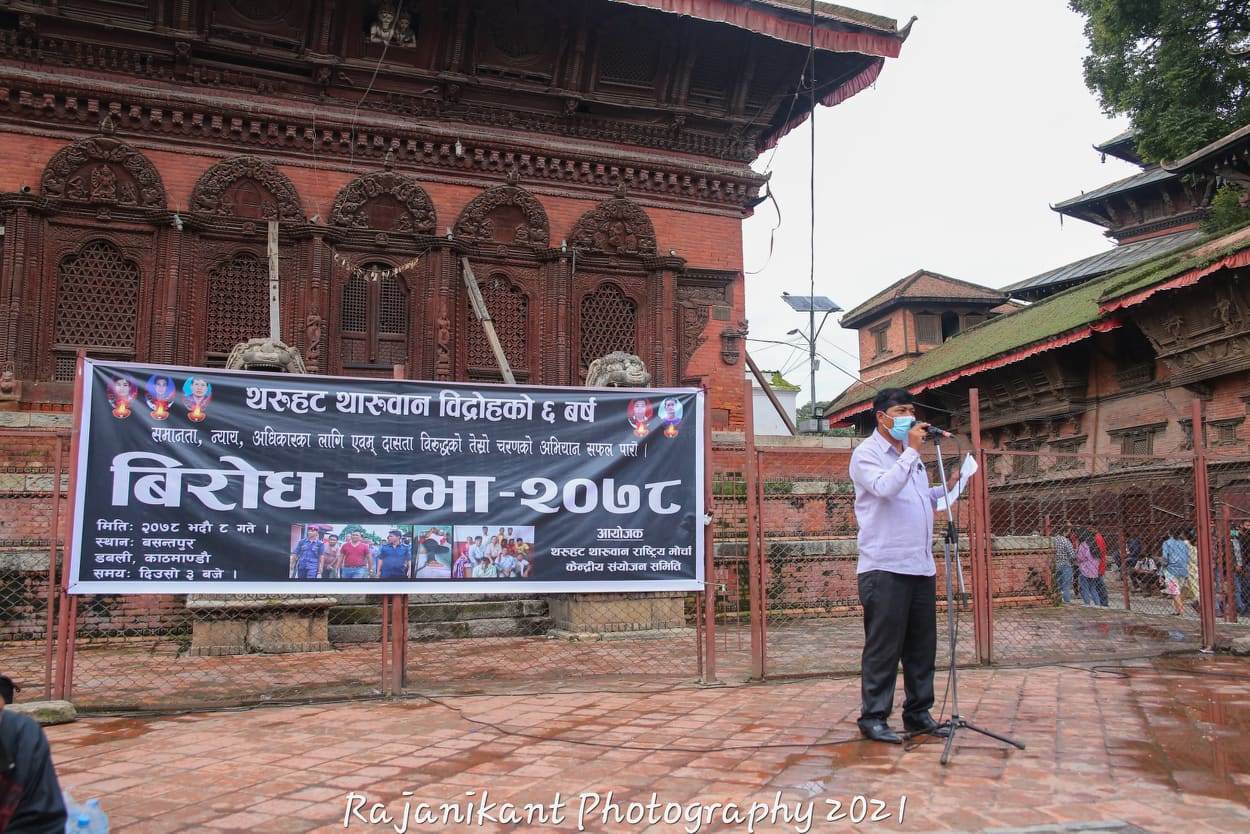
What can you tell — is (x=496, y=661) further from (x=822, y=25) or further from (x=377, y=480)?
Answer: (x=822, y=25)

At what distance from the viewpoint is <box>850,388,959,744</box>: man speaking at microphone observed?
18.1 ft

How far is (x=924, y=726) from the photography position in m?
5.53

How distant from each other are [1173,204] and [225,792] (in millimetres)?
33430

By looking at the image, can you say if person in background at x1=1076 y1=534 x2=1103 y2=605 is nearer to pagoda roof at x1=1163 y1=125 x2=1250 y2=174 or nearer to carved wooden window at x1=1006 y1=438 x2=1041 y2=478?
carved wooden window at x1=1006 y1=438 x2=1041 y2=478

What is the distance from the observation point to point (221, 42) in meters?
14.9

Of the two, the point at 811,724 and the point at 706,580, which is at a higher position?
the point at 706,580

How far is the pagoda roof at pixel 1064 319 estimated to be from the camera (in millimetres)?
15828

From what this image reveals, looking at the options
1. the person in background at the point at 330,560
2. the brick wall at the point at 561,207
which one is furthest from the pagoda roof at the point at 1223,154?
the person in background at the point at 330,560

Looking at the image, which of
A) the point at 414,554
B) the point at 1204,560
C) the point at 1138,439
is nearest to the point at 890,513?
the point at 414,554

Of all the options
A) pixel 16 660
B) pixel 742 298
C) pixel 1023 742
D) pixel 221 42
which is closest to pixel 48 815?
pixel 1023 742

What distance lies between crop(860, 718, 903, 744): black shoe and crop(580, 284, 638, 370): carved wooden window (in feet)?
39.8

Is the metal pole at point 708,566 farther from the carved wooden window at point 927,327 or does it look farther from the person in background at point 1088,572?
the carved wooden window at point 927,327

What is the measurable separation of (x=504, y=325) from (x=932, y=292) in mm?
28263

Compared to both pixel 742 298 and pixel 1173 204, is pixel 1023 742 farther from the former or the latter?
pixel 1173 204
